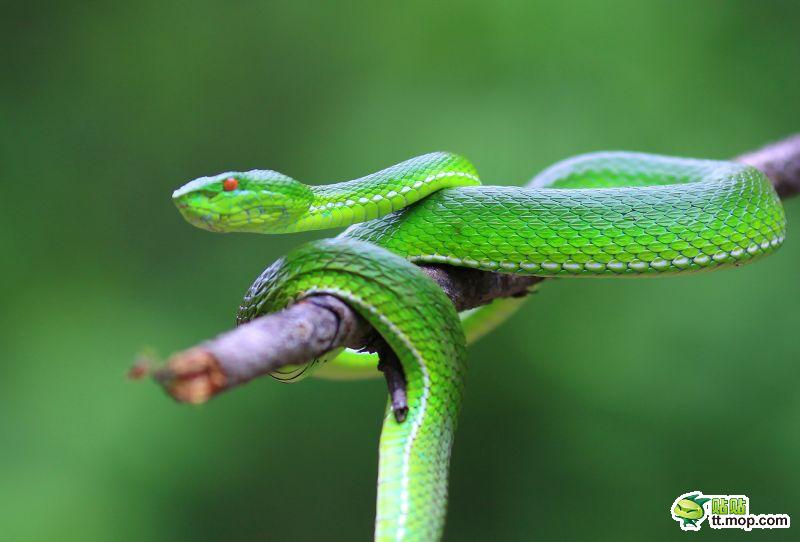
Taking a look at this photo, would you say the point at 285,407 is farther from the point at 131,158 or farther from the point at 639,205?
the point at 639,205

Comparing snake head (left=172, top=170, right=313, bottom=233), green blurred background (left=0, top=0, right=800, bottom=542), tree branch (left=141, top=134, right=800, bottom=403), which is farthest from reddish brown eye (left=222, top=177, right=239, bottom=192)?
green blurred background (left=0, top=0, right=800, bottom=542)

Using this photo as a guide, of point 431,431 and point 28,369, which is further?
point 28,369

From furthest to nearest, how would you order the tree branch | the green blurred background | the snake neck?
the green blurred background
the snake neck
the tree branch

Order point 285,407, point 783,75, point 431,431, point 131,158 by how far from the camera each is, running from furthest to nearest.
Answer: point 131,158
point 783,75
point 285,407
point 431,431

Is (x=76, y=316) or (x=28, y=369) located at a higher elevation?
(x=76, y=316)

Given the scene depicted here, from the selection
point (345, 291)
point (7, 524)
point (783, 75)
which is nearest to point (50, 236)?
point (7, 524)

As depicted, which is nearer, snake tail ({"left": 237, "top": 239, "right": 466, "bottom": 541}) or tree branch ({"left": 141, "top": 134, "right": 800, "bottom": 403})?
tree branch ({"left": 141, "top": 134, "right": 800, "bottom": 403})

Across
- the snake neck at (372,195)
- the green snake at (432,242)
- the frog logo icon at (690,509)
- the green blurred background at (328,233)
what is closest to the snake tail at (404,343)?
the green snake at (432,242)

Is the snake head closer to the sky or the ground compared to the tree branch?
closer to the sky

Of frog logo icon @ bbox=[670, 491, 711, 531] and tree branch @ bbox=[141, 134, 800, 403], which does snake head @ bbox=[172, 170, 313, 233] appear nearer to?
tree branch @ bbox=[141, 134, 800, 403]
